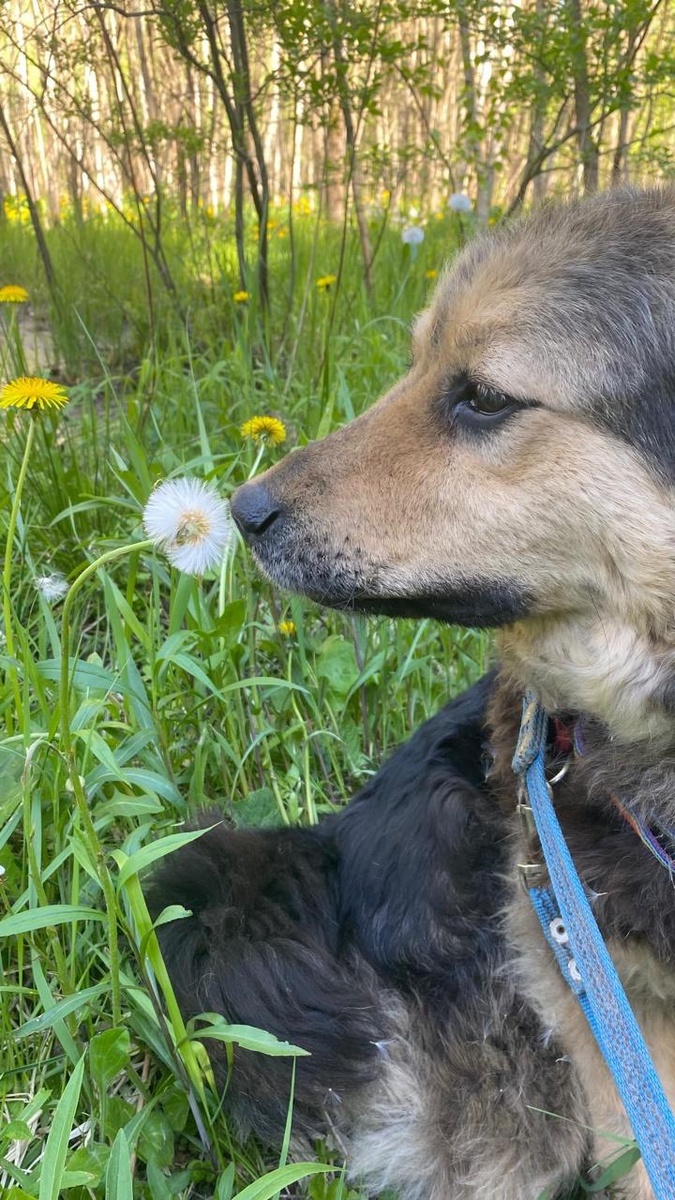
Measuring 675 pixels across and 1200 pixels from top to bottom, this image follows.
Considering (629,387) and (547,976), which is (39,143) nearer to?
(629,387)

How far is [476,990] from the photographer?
1.67 meters

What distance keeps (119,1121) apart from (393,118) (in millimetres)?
8514

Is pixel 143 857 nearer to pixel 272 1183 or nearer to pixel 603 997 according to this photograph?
pixel 272 1183

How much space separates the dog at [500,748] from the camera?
4.86 feet

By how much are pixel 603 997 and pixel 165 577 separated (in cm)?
158

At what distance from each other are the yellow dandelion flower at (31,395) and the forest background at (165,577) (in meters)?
0.12

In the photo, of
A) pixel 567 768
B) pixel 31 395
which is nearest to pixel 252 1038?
pixel 567 768

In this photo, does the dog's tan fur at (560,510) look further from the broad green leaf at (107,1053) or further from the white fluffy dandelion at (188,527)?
the broad green leaf at (107,1053)

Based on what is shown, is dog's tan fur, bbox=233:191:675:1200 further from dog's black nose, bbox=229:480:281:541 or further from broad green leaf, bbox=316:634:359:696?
broad green leaf, bbox=316:634:359:696

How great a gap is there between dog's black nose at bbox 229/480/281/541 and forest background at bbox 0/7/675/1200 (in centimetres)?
37

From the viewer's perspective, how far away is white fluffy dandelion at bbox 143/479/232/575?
124cm

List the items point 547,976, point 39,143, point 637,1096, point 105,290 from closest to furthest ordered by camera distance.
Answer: point 637,1096, point 547,976, point 105,290, point 39,143

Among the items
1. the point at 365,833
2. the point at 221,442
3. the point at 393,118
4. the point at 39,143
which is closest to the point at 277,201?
the point at 393,118

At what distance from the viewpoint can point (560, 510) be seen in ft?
4.82
